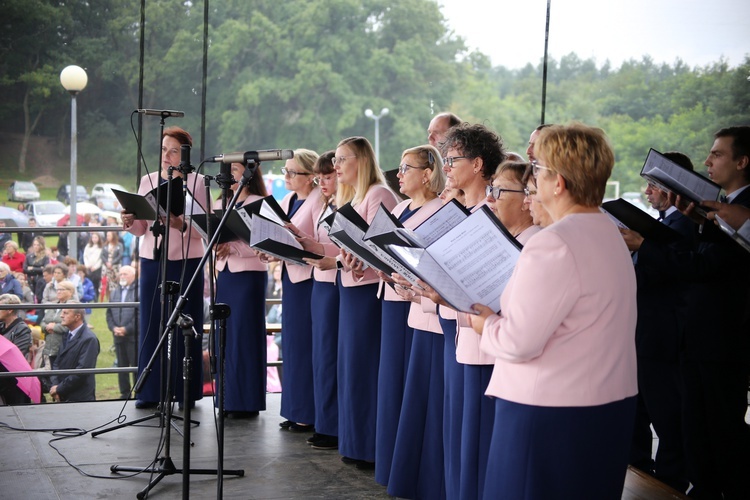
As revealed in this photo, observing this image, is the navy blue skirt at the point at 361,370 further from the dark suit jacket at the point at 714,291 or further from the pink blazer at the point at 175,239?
the pink blazer at the point at 175,239

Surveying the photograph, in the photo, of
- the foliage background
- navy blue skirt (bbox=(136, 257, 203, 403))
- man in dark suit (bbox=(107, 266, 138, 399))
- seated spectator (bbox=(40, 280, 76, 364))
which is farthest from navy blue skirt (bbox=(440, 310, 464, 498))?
the foliage background

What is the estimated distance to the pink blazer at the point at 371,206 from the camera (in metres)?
4.34

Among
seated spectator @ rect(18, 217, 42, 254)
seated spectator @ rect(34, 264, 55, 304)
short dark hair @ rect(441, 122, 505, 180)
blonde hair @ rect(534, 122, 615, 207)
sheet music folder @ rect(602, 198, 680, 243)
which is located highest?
short dark hair @ rect(441, 122, 505, 180)

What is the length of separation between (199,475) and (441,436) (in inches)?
53.7

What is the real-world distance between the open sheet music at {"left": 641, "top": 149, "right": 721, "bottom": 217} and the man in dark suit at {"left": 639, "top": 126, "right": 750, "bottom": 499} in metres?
0.29

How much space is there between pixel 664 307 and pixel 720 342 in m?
0.33

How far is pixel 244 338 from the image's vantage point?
17.9ft

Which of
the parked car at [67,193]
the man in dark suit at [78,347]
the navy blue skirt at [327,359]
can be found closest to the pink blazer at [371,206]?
the navy blue skirt at [327,359]

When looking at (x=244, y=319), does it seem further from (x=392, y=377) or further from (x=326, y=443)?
(x=392, y=377)

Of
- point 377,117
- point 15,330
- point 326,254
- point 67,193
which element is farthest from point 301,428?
point 377,117

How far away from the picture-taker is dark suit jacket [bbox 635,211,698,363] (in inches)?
159

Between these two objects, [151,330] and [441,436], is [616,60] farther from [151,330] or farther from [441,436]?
[441,436]

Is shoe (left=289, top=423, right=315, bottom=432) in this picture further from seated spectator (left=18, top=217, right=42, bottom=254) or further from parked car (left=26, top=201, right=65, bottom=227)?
parked car (left=26, top=201, right=65, bottom=227)

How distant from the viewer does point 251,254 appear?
17.6ft
